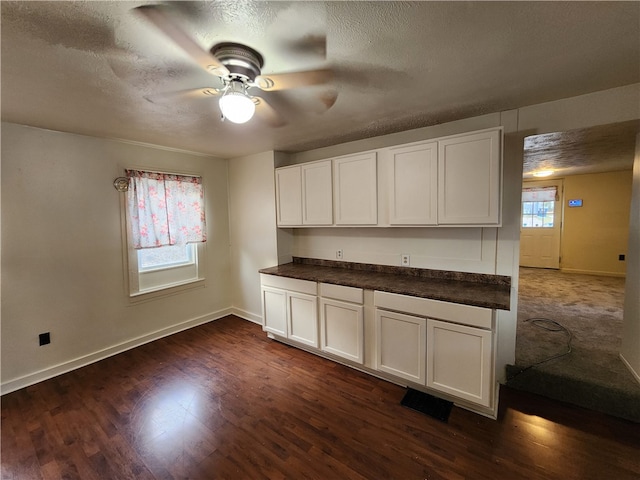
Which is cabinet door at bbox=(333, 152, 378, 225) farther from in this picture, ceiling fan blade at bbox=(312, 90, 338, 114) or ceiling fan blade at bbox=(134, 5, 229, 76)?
ceiling fan blade at bbox=(134, 5, 229, 76)

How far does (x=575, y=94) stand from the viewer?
195 cm

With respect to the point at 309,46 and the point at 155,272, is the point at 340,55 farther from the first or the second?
the point at 155,272

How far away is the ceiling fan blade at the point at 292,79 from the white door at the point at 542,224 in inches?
249

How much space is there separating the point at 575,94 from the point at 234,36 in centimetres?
238

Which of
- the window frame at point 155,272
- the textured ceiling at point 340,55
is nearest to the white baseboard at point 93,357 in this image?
the window frame at point 155,272

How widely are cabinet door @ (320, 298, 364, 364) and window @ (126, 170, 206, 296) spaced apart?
83.3 inches

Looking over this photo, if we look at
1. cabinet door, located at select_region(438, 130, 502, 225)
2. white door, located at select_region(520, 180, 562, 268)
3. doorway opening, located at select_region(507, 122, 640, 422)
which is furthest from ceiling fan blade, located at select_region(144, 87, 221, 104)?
white door, located at select_region(520, 180, 562, 268)

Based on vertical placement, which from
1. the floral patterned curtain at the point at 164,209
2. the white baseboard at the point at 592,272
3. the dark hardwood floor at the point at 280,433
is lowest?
the dark hardwood floor at the point at 280,433

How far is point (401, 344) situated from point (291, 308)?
126cm

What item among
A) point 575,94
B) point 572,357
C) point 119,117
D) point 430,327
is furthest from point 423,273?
point 119,117

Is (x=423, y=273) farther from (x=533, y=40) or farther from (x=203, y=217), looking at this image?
(x=203, y=217)

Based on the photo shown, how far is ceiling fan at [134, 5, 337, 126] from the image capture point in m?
1.19

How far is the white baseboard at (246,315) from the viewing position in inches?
153

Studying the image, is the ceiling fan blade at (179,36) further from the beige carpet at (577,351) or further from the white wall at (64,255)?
the beige carpet at (577,351)
